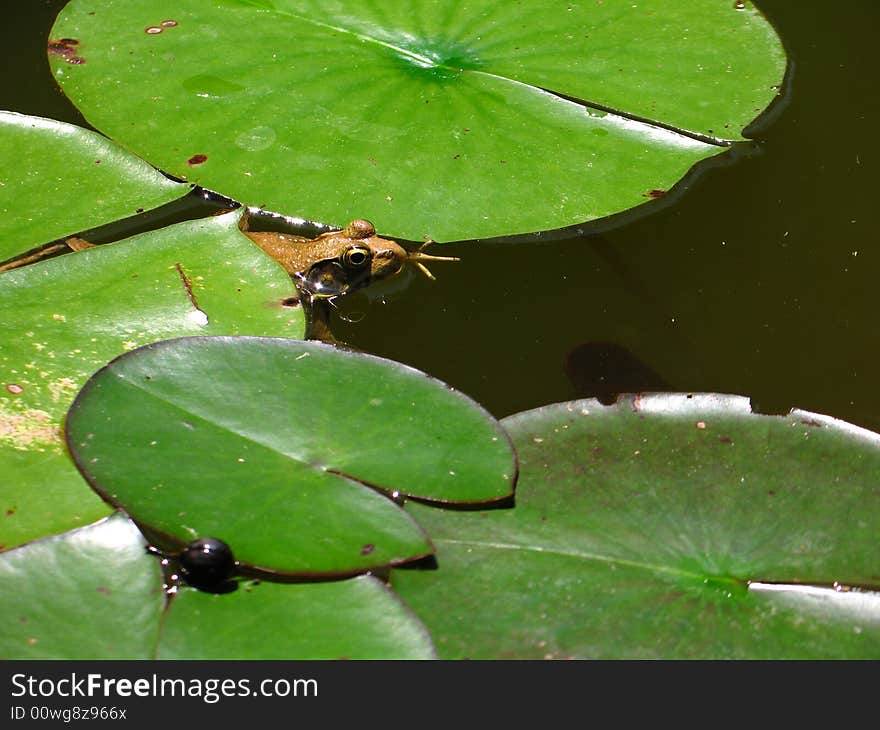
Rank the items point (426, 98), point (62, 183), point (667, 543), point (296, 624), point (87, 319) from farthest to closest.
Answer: point (426, 98), point (62, 183), point (87, 319), point (667, 543), point (296, 624)

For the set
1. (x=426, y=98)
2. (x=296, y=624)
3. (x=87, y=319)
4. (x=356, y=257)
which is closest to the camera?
(x=296, y=624)

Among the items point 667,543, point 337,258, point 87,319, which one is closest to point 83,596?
point 87,319

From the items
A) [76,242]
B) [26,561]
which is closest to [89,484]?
[26,561]

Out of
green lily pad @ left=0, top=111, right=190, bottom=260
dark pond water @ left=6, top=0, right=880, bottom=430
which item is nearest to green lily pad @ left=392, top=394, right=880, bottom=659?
dark pond water @ left=6, top=0, right=880, bottom=430

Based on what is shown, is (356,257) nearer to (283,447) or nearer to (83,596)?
(283,447)

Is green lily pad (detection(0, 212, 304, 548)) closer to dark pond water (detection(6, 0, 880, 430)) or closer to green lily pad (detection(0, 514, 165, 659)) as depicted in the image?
green lily pad (detection(0, 514, 165, 659))

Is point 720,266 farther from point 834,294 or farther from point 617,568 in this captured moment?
point 617,568

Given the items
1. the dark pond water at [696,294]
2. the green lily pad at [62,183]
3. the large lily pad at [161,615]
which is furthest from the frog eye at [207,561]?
the green lily pad at [62,183]
